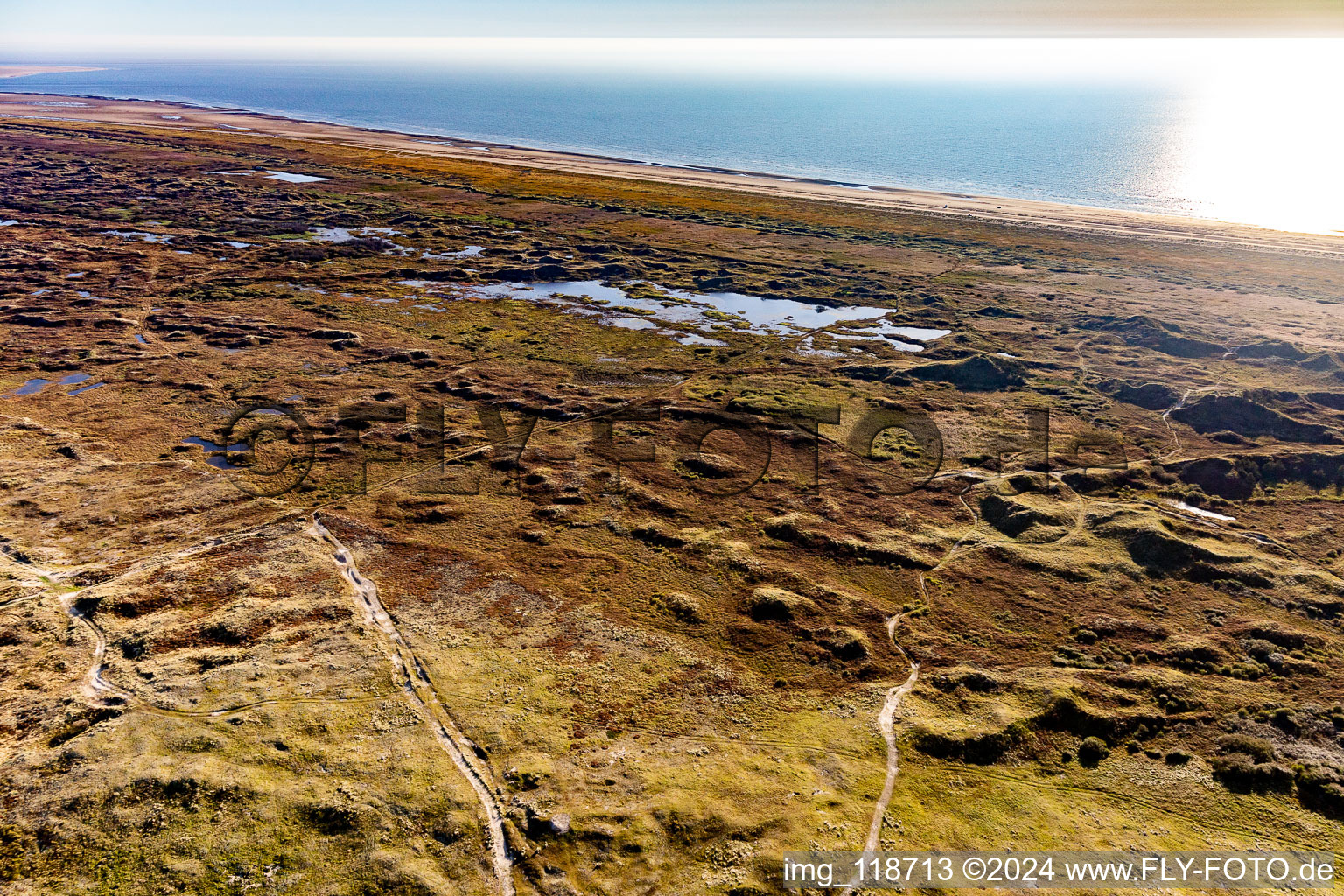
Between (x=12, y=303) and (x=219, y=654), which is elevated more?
(x=12, y=303)

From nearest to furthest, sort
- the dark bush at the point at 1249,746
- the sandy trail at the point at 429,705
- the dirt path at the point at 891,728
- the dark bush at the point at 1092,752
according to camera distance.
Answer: the sandy trail at the point at 429,705
the dirt path at the point at 891,728
the dark bush at the point at 1249,746
the dark bush at the point at 1092,752

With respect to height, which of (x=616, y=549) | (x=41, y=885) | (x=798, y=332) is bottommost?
(x=41, y=885)

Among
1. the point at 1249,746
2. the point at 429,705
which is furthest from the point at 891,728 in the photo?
the point at 429,705

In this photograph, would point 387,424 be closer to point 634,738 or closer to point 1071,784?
point 634,738

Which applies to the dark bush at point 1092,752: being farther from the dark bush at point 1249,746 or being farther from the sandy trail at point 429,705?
Answer: the sandy trail at point 429,705

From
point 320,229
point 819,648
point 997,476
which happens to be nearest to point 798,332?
point 997,476

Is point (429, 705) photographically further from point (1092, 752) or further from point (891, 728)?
point (1092, 752)

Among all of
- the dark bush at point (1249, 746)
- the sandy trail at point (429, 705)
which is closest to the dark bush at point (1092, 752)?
the dark bush at point (1249, 746)

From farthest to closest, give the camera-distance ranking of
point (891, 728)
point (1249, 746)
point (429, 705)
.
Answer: point (891, 728) → point (429, 705) → point (1249, 746)
